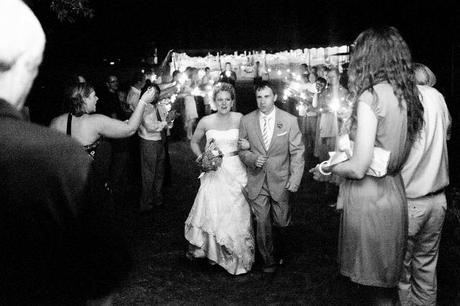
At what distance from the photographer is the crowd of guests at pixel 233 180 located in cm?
144

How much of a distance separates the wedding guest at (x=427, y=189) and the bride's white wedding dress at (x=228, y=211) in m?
2.40

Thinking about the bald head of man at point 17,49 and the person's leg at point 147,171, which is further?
the person's leg at point 147,171

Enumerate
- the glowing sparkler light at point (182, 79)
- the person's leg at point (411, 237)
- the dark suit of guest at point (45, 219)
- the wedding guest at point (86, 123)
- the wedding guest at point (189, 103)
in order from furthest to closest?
the wedding guest at point (189, 103) → the glowing sparkler light at point (182, 79) → the wedding guest at point (86, 123) → the person's leg at point (411, 237) → the dark suit of guest at point (45, 219)

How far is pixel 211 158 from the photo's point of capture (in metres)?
6.07

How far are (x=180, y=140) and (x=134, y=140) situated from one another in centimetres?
763

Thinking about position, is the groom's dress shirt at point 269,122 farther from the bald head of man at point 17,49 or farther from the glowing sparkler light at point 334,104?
the bald head of man at point 17,49

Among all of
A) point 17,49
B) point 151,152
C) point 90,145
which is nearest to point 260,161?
point 90,145

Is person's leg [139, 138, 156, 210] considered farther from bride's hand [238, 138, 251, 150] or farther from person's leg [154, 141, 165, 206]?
bride's hand [238, 138, 251, 150]

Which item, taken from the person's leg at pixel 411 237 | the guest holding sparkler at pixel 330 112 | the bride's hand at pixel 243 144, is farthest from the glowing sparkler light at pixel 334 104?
the person's leg at pixel 411 237

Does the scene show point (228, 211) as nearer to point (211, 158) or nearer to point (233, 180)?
point (233, 180)

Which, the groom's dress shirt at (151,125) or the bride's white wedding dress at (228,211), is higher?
the groom's dress shirt at (151,125)

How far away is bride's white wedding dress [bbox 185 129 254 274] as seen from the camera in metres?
6.12

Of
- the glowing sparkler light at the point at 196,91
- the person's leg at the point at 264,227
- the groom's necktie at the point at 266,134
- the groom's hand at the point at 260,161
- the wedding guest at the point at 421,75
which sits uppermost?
the wedding guest at the point at 421,75

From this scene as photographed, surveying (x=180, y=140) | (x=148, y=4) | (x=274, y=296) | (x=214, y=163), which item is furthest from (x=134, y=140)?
(x=148, y=4)
